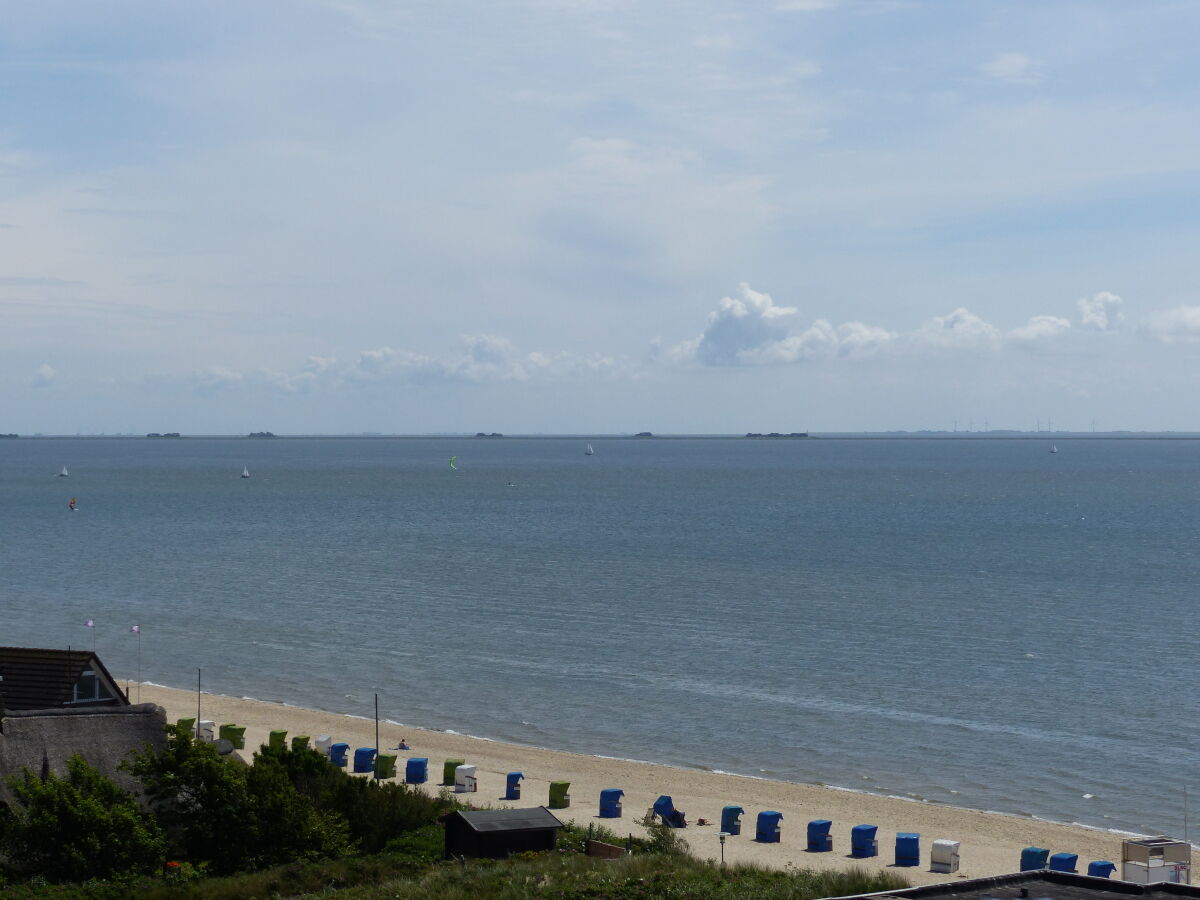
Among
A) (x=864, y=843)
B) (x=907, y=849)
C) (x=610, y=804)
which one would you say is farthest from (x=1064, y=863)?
(x=610, y=804)

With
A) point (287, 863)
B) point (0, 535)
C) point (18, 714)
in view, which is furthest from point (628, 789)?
point (0, 535)

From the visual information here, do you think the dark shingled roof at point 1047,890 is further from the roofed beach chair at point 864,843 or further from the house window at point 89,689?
the house window at point 89,689

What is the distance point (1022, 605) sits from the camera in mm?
71812

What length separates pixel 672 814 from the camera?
31766 millimetres

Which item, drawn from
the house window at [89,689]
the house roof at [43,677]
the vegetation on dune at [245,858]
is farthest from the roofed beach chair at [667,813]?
the house window at [89,689]

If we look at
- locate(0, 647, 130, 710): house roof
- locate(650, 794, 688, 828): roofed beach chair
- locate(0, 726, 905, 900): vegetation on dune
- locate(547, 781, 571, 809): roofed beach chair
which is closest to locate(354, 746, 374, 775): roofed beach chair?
locate(547, 781, 571, 809): roofed beach chair

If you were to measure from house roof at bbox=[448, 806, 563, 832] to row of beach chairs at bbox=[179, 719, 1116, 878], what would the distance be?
576 centimetres

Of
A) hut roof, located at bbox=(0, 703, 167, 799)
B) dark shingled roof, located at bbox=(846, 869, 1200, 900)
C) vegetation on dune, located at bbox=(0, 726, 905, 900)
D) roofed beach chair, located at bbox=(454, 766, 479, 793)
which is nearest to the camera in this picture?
dark shingled roof, located at bbox=(846, 869, 1200, 900)

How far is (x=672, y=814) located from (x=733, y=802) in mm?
4138

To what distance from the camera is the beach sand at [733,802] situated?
29906mm

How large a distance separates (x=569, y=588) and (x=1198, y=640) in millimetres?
35752

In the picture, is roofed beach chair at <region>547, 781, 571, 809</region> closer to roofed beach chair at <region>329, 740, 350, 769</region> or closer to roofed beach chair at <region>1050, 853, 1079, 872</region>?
roofed beach chair at <region>329, 740, 350, 769</region>

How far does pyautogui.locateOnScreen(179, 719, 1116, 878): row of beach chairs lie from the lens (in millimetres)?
27094

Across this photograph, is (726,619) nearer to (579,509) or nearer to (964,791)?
(964,791)
